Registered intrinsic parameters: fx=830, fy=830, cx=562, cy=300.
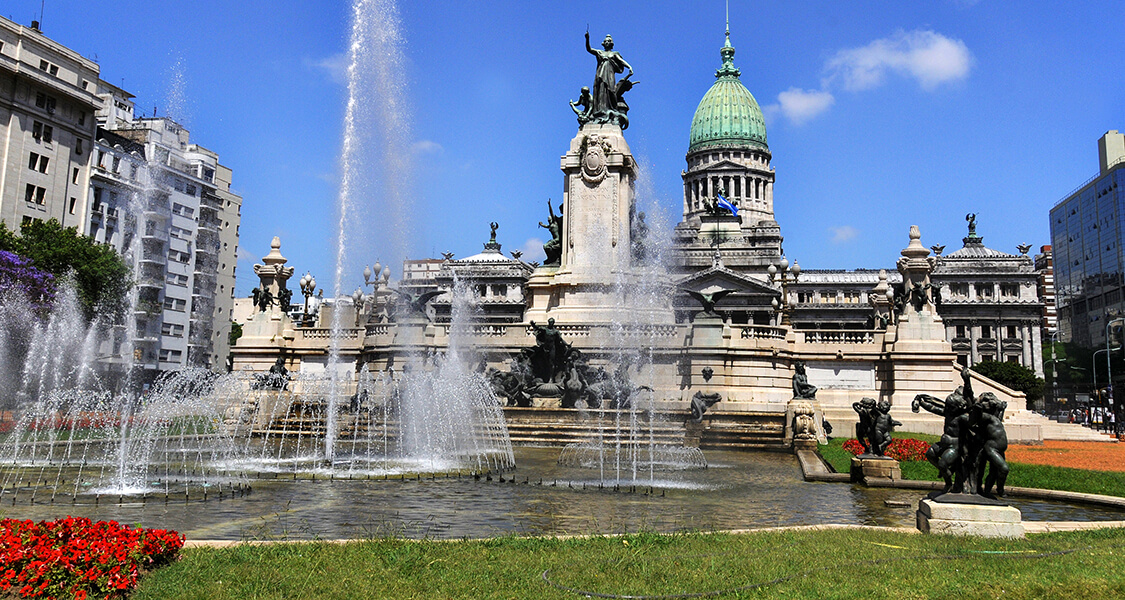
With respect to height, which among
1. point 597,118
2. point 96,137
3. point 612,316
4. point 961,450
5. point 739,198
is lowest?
point 961,450

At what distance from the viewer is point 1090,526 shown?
424 inches

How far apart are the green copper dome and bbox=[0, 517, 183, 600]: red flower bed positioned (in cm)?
11391

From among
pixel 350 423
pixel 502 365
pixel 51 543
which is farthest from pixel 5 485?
pixel 502 365

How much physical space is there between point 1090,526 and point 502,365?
1126 inches

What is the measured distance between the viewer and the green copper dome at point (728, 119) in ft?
382

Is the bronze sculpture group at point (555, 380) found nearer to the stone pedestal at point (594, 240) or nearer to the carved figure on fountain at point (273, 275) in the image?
the stone pedestal at point (594, 240)

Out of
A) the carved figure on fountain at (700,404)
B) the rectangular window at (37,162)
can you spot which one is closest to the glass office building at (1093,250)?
the carved figure on fountain at (700,404)

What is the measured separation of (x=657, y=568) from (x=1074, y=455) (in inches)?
916

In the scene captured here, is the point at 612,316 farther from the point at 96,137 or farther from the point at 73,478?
the point at 96,137

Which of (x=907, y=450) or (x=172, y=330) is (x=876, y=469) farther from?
(x=172, y=330)

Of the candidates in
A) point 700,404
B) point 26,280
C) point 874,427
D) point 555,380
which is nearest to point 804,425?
point 700,404

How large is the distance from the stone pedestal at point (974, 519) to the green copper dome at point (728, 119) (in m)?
110

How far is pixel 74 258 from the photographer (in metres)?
44.6

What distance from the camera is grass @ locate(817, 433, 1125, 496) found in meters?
15.8
